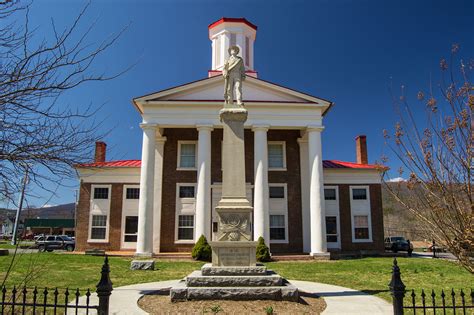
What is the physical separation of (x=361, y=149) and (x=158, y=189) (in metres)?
18.8

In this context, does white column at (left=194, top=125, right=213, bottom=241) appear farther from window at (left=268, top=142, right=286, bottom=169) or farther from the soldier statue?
the soldier statue

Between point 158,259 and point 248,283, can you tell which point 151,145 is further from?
point 248,283

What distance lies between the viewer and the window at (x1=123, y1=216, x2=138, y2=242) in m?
29.4

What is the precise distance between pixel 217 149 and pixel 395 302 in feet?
76.5

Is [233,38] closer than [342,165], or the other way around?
[342,165]

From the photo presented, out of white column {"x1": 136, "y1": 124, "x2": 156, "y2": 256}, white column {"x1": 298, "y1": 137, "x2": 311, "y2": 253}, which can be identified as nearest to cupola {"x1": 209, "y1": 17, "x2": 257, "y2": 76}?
white column {"x1": 298, "y1": 137, "x2": 311, "y2": 253}

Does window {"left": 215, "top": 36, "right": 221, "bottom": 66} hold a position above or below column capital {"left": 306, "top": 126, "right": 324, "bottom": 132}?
above

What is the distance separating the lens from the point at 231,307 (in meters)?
8.26

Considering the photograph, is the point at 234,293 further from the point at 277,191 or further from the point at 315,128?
the point at 277,191

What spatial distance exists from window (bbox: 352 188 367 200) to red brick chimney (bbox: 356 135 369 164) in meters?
4.55

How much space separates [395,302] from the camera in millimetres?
6484

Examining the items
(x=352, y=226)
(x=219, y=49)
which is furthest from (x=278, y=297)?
(x=219, y=49)

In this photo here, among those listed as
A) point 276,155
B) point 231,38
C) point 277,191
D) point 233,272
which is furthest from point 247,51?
point 233,272

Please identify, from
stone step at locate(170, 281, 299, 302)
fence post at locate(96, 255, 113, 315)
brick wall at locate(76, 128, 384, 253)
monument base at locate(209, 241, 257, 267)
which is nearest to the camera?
fence post at locate(96, 255, 113, 315)
